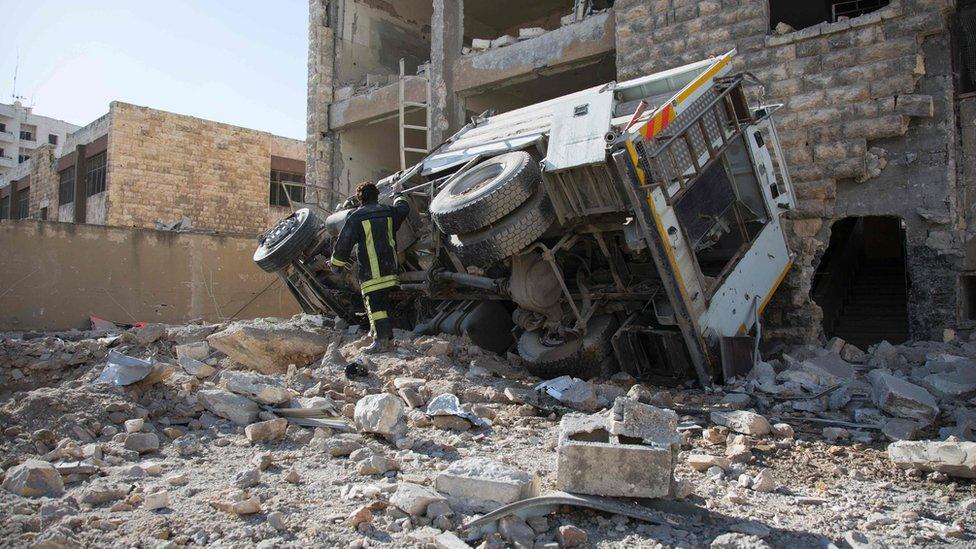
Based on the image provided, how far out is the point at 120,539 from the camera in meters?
2.65

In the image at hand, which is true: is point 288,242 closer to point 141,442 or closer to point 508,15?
point 141,442

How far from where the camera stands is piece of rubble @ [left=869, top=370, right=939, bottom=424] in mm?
4288

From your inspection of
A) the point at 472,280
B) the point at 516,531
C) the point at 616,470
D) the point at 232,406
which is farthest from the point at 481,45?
the point at 516,531

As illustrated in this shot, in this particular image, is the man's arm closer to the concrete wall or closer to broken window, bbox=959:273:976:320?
broken window, bbox=959:273:976:320

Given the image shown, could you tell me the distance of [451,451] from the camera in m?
3.77

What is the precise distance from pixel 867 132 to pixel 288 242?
18.5ft

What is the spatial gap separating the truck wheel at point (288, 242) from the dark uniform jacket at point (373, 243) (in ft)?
3.36

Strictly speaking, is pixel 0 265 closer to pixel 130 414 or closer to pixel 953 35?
pixel 130 414

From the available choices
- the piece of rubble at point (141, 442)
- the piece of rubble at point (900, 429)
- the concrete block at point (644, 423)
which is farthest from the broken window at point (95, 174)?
the piece of rubble at point (900, 429)

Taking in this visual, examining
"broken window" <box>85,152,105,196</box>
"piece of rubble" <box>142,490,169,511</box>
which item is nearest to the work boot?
"piece of rubble" <box>142,490,169,511</box>

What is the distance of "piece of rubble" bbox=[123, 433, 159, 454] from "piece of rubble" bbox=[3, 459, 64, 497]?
22.0 inches

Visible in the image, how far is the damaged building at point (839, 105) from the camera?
259 inches

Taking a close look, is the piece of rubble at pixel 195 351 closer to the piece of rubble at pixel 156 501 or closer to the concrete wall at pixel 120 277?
the piece of rubble at pixel 156 501

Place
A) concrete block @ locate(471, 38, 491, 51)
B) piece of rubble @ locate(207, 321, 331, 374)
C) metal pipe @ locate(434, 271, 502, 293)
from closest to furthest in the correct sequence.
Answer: piece of rubble @ locate(207, 321, 331, 374), metal pipe @ locate(434, 271, 502, 293), concrete block @ locate(471, 38, 491, 51)
